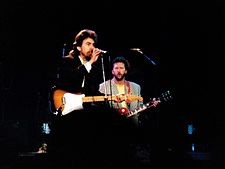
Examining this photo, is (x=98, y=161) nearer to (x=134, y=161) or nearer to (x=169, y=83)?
(x=134, y=161)

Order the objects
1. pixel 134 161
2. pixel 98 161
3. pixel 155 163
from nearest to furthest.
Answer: pixel 98 161, pixel 134 161, pixel 155 163

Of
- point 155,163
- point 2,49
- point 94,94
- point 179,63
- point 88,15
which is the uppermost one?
point 88,15

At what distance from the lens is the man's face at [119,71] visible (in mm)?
4301

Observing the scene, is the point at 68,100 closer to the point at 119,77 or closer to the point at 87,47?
the point at 87,47

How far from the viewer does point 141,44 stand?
5148 millimetres

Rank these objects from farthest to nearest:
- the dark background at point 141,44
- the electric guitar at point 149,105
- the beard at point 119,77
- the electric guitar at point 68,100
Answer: the dark background at point 141,44 → the beard at point 119,77 → the electric guitar at point 149,105 → the electric guitar at point 68,100

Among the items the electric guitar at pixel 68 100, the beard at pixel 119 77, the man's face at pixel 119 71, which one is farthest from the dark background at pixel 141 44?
the electric guitar at pixel 68 100

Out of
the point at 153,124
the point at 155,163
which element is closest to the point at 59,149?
the point at 155,163

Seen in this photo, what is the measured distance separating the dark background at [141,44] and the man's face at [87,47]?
0.96m

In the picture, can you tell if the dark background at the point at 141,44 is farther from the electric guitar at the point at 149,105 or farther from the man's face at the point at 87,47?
the man's face at the point at 87,47

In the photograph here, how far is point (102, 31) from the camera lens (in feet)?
16.9

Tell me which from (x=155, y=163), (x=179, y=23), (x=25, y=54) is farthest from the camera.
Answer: (x=25, y=54)

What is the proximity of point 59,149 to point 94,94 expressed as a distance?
183cm

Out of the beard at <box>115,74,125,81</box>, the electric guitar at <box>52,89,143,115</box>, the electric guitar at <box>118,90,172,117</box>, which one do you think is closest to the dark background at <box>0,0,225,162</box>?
the beard at <box>115,74,125,81</box>
